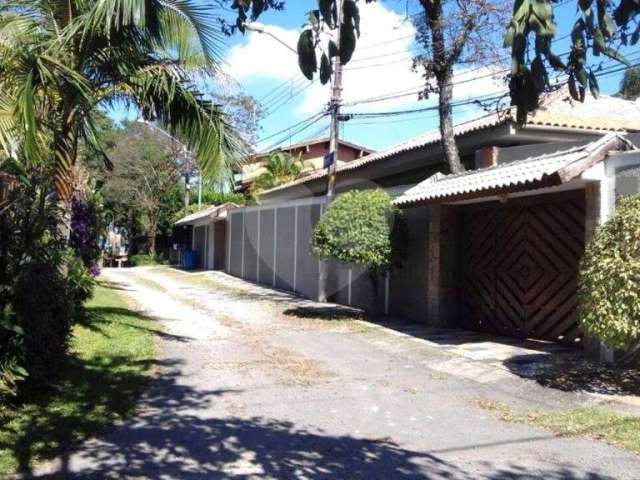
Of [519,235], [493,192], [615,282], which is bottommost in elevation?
[615,282]

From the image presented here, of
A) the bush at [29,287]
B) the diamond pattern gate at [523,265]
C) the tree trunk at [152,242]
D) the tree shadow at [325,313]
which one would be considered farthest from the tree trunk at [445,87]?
the tree trunk at [152,242]

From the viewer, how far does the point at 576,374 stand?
25.7 ft

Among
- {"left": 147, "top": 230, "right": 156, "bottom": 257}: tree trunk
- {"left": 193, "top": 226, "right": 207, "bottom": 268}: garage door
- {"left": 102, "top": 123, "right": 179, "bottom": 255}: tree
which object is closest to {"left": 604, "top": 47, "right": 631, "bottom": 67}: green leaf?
{"left": 193, "top": 226, "right": 207, "bottom": 268}: garage door

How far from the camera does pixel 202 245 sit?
117 feet

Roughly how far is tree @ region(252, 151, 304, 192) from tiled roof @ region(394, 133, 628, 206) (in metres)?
18.5

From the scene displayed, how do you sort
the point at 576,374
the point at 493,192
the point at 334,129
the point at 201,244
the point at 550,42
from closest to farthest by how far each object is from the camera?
the point at 550,42 < the point at 576,374 < the point at 493,192 < the point at 334,129 < the point at 201,244

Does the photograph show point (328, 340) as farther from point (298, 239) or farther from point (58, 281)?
point (298, 239)

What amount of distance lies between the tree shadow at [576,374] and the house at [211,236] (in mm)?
20333

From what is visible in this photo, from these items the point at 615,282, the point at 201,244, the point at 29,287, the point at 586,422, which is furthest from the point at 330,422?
the point at 201,244

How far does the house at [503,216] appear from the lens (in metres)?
8.69

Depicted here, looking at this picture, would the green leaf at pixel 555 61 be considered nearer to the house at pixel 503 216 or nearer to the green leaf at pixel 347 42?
the green leaf at pixel 347 42

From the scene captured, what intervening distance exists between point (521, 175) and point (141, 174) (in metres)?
32.6

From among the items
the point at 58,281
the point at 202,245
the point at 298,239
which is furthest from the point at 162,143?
the point at 58,281

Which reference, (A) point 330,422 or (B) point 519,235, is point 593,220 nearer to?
(B) point 519,235
